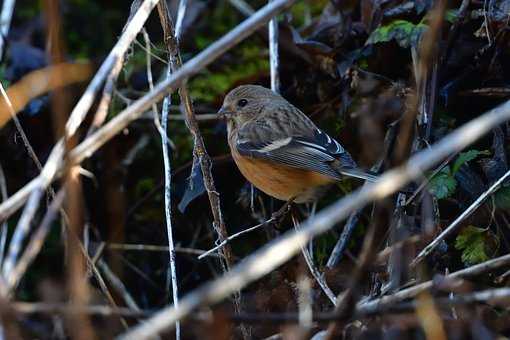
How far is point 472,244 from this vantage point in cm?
350

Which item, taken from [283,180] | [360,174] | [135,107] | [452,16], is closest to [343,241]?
[360,174]

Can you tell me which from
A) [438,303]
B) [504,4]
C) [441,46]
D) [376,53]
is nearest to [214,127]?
[376,53]

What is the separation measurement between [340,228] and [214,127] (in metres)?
1.15

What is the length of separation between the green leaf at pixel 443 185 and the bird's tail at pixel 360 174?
262 millimetres

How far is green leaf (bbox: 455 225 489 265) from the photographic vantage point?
3.45m

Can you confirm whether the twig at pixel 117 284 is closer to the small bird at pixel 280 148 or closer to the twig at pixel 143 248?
the twig at pixel 143 248

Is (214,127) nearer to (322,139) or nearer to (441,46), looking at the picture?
(322,139)

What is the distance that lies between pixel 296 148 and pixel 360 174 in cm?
63

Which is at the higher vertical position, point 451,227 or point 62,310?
point 62,310

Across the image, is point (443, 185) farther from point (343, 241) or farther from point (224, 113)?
point (224, 113)

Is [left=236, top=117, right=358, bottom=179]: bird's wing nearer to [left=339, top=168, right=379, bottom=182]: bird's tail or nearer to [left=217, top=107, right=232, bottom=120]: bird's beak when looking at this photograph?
[left=339, top=168, right=379, bottom=182]: bird's tail

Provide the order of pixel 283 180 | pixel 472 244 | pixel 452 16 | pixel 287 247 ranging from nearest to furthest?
pixel 287 247 → pixel 472 244 → pixel 452 16 → pixel 283 180

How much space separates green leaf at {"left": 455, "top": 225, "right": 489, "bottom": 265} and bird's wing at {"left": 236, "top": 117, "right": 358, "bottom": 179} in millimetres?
663

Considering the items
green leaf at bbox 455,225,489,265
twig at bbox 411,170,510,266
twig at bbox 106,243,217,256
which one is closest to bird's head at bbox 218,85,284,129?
twig at bbox 106,243,217,256
